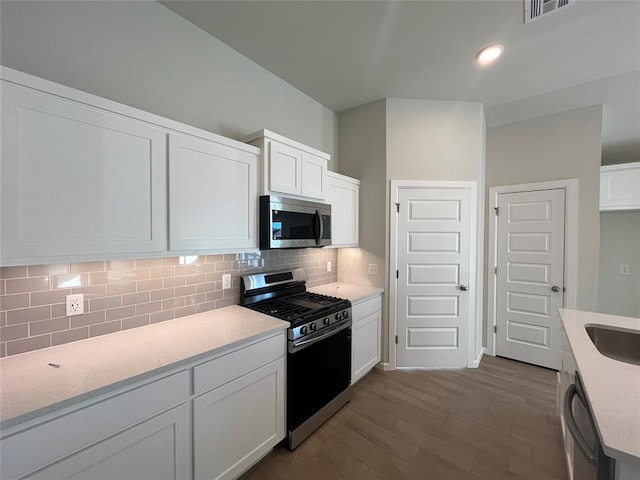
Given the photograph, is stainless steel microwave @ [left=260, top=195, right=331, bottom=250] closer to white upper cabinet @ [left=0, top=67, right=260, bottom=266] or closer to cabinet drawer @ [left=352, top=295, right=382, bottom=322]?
white upper cabinet @ [left=0, top=67, right=260, bottom=266]

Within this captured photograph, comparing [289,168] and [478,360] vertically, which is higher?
[289,168]

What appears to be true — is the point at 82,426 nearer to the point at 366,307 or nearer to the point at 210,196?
the point at 210,196

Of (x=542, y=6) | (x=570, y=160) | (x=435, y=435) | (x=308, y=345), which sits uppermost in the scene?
(x=542, y=6)

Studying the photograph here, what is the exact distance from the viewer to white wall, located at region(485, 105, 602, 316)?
9.50 feet

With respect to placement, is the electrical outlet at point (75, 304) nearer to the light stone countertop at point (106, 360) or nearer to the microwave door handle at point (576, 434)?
the light stone countertop at point (106, 360)

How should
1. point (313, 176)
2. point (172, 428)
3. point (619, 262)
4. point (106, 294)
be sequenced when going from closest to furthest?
point (172, 428)
point (106, 294)
point (313, 176)
point (619, 262)

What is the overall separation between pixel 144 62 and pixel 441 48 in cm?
218

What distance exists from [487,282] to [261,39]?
3.69 meters

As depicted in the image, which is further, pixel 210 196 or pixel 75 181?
pixel 210 196

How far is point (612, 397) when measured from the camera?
101 cm

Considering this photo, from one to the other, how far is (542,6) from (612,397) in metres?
2.23

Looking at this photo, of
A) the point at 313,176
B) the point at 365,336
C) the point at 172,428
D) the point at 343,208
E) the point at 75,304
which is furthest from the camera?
the point at 343,208

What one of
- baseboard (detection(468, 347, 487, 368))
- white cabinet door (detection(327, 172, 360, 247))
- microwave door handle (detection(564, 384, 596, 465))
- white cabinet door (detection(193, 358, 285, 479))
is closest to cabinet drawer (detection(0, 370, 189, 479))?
white cabinet door (detection(193, 358, 285, 479))

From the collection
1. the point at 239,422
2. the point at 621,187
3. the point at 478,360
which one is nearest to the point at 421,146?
the point at 621,187
